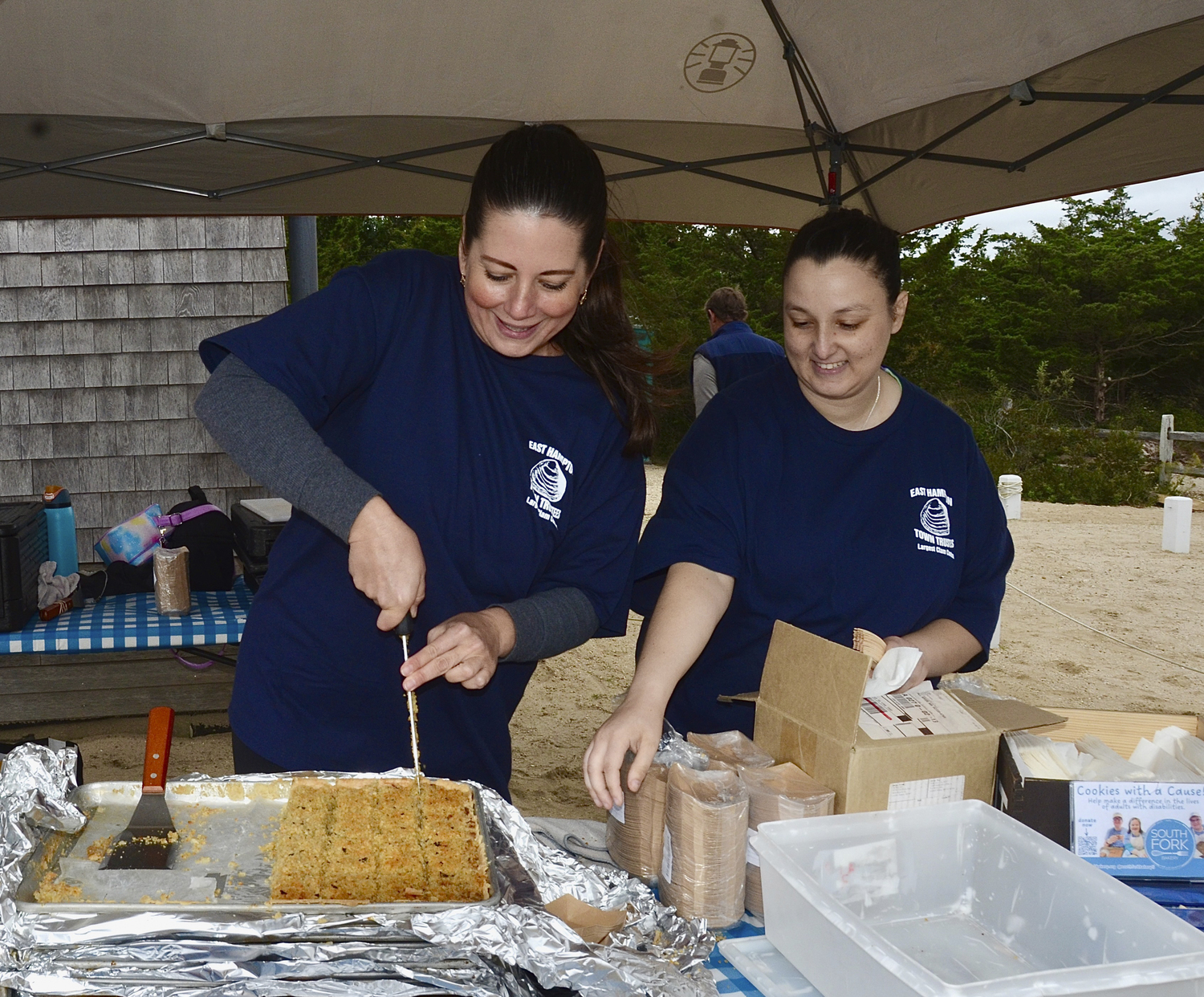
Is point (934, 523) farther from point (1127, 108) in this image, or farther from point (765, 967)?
point (1127, 108)

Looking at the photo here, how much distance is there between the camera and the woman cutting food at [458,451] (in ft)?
5.12

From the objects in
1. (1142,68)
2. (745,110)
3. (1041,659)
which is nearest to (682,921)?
(1142,68)

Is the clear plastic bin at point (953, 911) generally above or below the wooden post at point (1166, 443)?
below

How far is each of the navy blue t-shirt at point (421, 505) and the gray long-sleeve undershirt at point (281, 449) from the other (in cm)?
Result: 7

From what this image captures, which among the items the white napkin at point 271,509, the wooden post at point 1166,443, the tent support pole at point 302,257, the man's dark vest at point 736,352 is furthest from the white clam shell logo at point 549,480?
the wooden post at point 1166,443

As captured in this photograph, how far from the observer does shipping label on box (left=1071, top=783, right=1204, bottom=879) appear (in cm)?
137

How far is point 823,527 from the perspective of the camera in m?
1.85

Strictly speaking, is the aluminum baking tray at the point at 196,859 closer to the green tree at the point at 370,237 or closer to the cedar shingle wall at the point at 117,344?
the cedar shingle wall at the point at 117,344

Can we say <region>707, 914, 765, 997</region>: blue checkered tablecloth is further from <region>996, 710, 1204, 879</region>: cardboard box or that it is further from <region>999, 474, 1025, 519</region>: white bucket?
<region>999, 474, 1025, 519</region>: white bucket

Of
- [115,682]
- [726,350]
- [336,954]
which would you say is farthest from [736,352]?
[336,954]

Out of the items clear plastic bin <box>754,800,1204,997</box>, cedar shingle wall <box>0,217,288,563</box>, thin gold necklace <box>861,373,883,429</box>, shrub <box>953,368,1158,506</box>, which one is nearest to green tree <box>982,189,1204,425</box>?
shrub <box>953,368,1158,506</box>

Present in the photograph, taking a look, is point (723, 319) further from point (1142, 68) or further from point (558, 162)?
point (558, 162)

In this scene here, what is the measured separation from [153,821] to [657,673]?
0.75 m

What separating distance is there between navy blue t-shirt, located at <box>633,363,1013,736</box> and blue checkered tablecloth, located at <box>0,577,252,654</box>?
2150 millimetres
